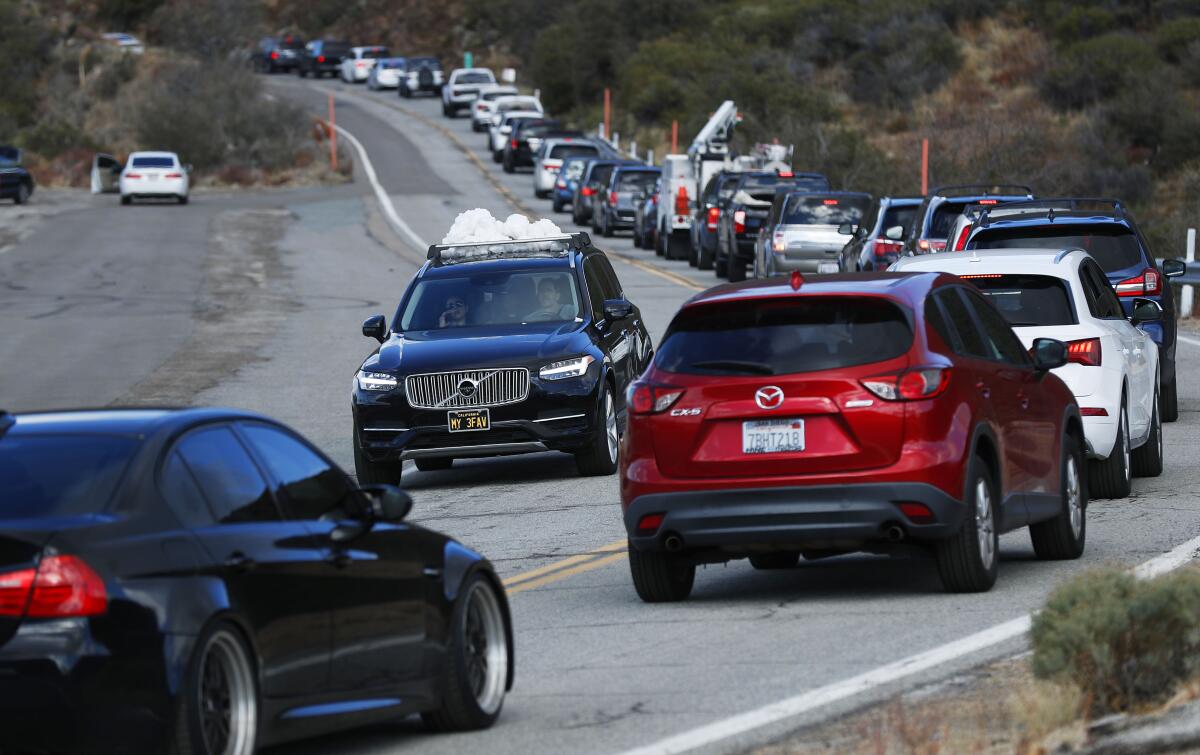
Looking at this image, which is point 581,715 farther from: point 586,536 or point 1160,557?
point 586,536

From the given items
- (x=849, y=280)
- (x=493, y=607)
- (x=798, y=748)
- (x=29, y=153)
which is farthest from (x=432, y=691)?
(x=29, y=153)

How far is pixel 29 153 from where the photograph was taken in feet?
290

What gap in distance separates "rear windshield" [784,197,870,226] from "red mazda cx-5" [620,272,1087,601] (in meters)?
23.2

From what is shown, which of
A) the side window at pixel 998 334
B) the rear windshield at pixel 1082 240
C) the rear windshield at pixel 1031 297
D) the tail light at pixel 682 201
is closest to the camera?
the side window at pixel 998 334

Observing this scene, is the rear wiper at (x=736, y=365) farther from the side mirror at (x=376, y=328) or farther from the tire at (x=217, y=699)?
the side mirror at (x=376, y=328)

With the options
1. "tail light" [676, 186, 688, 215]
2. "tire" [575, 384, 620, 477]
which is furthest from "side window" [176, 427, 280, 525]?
"tail light" [676, 186, 688, 215]

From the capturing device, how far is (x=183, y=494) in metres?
6.88

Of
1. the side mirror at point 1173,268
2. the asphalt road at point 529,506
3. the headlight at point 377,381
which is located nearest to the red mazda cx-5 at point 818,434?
the asphalt road at point 529,506

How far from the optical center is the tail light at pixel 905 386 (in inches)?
403

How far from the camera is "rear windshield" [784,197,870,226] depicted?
1345 inches

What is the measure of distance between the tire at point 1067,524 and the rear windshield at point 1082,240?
18.4 feet

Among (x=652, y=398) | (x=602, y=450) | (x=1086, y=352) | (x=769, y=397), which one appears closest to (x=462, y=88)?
(x=602, y=450)

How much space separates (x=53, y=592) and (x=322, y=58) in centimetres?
11817

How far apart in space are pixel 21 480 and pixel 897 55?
6889 centimetres
